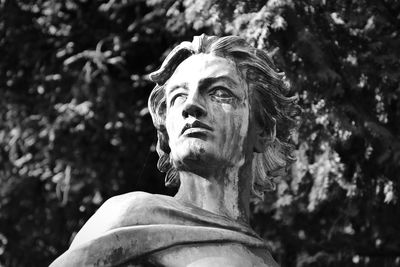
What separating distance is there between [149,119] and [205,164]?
7459mm

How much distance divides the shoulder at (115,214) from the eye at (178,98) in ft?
1.59

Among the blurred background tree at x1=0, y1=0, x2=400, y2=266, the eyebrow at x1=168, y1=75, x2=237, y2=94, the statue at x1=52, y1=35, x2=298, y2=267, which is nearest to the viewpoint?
the statue at x1=52, y1=35, x2=298, y2=267

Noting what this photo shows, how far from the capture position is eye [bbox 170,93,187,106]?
6277mm

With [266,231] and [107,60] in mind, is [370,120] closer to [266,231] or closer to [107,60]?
[266,231]

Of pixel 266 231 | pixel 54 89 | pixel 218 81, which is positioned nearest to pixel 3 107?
pixel 54 89

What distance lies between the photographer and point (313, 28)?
1079 cm

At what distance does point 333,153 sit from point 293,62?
0.74m

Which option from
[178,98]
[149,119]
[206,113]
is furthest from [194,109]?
[149,119]

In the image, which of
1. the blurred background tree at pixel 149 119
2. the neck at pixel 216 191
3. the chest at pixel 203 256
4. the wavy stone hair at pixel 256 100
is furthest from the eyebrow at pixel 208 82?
the blurred background tree at pixel 149 119

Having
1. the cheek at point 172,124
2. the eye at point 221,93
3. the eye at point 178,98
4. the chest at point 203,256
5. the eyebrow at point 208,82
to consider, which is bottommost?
the chest at point 203,256

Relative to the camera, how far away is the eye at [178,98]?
20.6 feet

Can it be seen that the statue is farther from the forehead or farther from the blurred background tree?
the blurred background tree

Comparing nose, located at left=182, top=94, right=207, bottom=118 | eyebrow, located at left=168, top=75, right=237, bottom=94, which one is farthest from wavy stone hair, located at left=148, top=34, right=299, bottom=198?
nose, located at left=182, top=94, right=207, bottom=118

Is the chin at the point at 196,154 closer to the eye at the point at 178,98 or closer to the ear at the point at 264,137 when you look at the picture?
the eye at the point at 178,98
